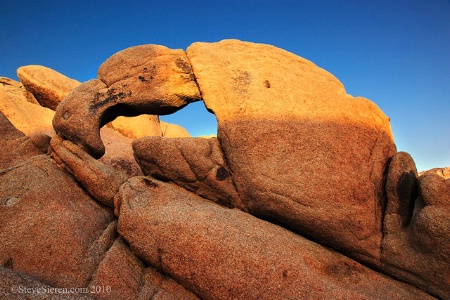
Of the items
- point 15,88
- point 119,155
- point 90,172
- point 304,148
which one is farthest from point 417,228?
point 15,88

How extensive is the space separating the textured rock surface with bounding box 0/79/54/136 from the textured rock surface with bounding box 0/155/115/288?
32.2ft

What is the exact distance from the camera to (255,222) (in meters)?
6.52

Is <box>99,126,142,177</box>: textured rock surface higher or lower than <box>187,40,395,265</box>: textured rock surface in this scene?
lower

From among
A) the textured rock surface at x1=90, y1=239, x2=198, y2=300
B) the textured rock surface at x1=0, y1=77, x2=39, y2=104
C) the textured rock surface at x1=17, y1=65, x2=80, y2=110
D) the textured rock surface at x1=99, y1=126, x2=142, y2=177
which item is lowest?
the textured rock surface at x1=90, y1=239, x2=198, y2=300

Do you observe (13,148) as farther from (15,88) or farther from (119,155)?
(15,88)

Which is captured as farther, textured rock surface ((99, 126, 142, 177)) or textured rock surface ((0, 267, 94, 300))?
textured rock surface ((99, 126, 142, 177))

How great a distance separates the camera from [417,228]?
234 inches

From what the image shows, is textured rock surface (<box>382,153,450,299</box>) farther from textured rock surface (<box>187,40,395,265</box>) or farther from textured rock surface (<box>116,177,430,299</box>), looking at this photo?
textured rock surface (<box>116,177,430,299</box>)

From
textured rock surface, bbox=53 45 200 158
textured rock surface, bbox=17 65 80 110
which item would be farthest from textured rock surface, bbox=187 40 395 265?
textured rock surface, bbox=17 65 80 110

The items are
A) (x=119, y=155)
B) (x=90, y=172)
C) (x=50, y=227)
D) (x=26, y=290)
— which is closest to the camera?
(x=26, y=290)

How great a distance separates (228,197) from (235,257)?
7.39ft

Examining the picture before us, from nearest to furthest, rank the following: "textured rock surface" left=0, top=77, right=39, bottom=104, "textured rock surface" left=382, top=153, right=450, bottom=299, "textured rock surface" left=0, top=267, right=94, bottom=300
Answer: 1. "textured rock surface" left=0, top=267, right=94, bottom=300
2. "textured rock surface" left=382, top=153, right=450, bottom=299
3. "textured rock surface" left=0, top=77, right=39, bottom=104

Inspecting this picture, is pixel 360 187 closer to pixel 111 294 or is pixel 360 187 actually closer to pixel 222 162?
pixel 222 162

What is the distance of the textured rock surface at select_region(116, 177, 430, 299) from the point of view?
5.18 m
